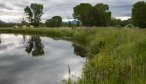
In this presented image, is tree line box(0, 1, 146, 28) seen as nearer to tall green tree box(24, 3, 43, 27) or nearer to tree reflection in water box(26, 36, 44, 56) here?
tall green tree box(24, 3, 43, 27)

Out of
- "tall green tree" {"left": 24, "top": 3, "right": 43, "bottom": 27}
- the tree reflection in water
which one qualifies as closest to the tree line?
"tall green tree" {"left": 24, "top": 3, "right": 43, "bottom": 27}

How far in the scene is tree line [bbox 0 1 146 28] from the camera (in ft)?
230

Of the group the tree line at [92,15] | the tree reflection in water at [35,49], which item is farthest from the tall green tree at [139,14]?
the tree reflection in water at [35,49]

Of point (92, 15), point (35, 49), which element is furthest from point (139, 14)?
point (35, 49)

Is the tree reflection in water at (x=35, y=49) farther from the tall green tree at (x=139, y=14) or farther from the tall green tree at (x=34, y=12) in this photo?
the tall green tree at (x=34, y=12)

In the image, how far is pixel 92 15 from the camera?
75625 millimetres

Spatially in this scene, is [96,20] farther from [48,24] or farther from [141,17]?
[48,24]

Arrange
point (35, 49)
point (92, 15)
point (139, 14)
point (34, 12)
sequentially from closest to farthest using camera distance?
point (35, 49) < point (139, 14) < point (92, 15) < point (34, 12)

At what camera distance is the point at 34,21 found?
11575 cm

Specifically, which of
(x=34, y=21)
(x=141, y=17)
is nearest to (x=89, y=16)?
(x=141, y=17)

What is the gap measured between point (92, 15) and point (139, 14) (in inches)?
476

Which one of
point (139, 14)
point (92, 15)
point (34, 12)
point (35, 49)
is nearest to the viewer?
point (35, 49)

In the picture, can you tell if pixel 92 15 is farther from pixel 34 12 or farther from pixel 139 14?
pixel 34 12

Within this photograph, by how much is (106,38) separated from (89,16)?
177ft
